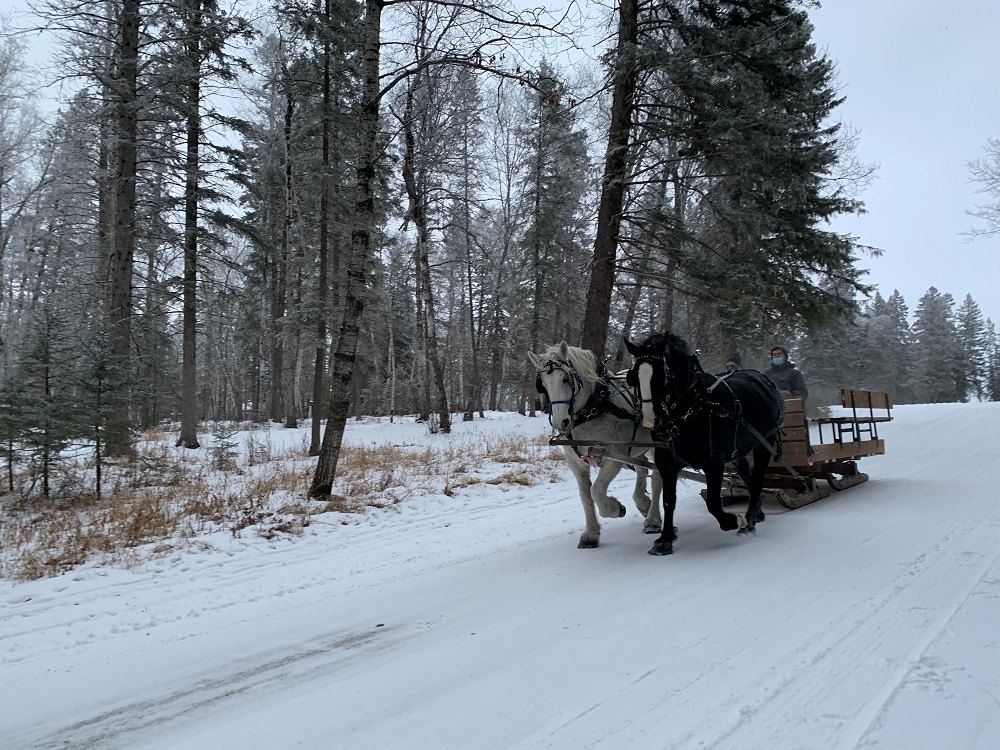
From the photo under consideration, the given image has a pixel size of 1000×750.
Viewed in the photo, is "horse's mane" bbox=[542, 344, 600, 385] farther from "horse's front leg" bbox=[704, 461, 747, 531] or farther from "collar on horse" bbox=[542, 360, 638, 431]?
"horse's front leg" bbox=[704, 461, 747, 531]

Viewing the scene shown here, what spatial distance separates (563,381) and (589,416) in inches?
18.2

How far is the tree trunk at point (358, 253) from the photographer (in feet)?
27.0

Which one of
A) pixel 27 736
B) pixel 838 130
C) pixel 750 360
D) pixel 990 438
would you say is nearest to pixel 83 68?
pixel 27 736

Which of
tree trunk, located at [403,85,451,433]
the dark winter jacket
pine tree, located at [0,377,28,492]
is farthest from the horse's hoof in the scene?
tree trunk, located at [403,85,451,433]

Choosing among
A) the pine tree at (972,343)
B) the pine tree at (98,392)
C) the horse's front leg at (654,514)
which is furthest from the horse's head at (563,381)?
the pine tree at (972,343)

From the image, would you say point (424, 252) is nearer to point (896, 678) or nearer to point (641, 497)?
point (641, 497)

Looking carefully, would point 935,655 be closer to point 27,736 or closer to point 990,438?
point 27,736

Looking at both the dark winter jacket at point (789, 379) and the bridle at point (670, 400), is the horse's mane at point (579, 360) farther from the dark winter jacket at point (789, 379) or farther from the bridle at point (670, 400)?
the dark winter jacket at point (789, 379)

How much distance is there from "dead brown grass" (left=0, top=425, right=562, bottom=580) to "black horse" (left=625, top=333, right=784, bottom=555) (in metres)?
4.40

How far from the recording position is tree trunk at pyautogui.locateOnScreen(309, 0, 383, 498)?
8219mm

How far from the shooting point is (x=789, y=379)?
9.41 meters

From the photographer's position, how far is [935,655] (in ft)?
9.55

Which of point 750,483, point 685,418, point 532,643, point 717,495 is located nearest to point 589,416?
point 685,418

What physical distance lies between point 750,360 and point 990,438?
7.36 metres
